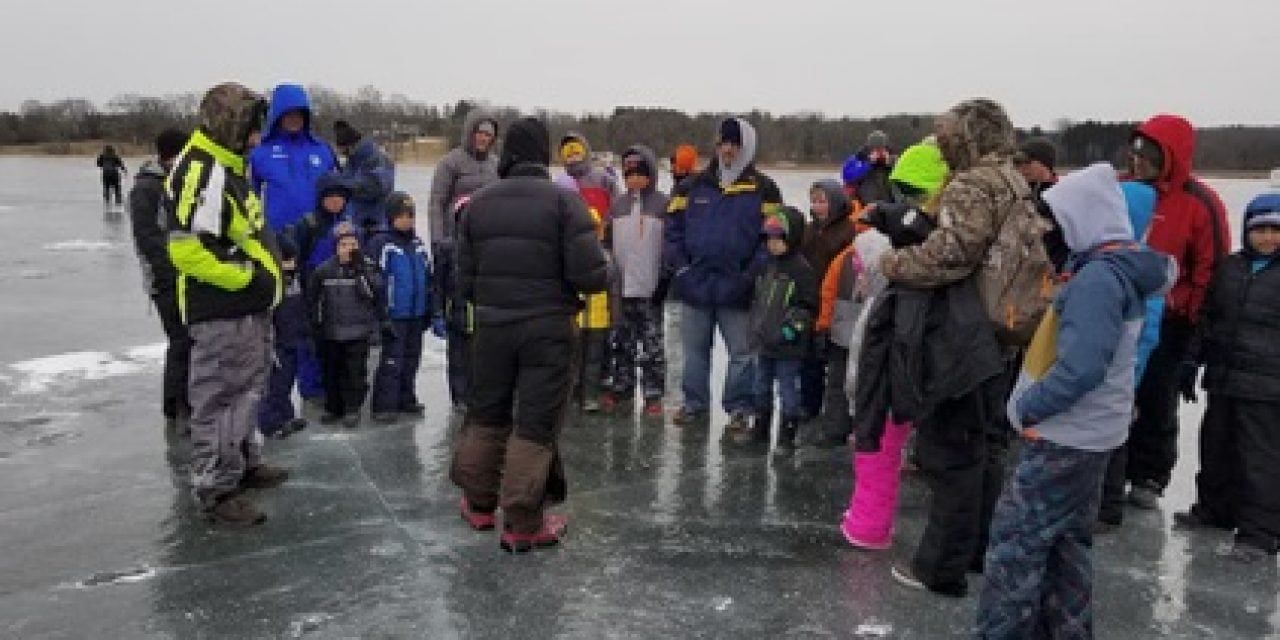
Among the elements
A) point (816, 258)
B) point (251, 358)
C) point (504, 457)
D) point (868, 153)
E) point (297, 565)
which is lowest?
point (297, 565)

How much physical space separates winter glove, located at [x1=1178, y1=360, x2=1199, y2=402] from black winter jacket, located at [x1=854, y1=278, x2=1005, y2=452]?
1.85 meters

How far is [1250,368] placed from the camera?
5203 mm

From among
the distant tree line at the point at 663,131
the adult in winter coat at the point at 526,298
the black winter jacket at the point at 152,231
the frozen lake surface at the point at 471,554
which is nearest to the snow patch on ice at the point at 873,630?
the frozen lake surface at the point at 471,554

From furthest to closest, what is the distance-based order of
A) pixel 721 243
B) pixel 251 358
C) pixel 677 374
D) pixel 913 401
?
pixel 677 374 → pixel 721 243 → pixel 251 358 → pixel 913 401

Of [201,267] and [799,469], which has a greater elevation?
[201,267]

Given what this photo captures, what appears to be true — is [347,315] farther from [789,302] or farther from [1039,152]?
[1039,152]

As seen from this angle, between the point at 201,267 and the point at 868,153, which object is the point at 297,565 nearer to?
the point at 201,267

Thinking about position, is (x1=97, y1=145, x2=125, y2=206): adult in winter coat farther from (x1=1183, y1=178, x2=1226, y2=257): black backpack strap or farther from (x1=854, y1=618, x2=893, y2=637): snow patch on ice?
(x1=854, y1=618, x2=893, y2=637): snow patch on ice

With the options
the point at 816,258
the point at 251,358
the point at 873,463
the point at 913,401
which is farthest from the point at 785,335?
the point at 251,358

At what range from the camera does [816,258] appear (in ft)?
22.0

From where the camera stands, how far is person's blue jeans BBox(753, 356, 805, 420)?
668cm

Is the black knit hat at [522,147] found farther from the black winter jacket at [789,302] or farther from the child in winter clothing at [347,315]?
the child in winter clothing at [347,315]

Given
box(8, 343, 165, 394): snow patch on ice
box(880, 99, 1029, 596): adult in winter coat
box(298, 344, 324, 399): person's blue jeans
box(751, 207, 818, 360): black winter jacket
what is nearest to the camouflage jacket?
box(880, 99, 1029, 596): adult in winter coat

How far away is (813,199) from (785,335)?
0.90 metres
